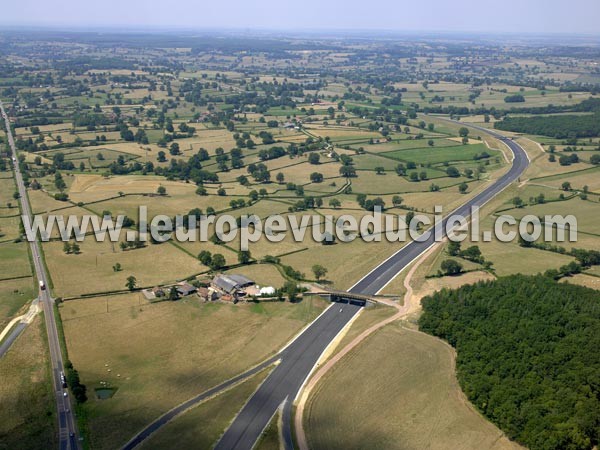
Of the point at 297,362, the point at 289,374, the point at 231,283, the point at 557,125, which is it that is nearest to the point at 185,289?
the point at 231,283

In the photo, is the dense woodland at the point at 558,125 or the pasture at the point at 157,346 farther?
the dense woodland at the point at 558,125

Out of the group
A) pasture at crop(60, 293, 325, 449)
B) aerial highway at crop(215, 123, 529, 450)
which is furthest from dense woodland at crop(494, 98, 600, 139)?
pasture at crop(60, 293, 325, 449)

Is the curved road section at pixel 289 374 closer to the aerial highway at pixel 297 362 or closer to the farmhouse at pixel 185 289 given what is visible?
the aerial highway at pixel 297 362

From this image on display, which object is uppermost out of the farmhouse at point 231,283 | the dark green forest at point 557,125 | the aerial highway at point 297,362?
the dark green forest at point 557,125

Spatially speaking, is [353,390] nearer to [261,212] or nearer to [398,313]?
[398,313]

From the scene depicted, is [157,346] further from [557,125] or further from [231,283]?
[557,125]

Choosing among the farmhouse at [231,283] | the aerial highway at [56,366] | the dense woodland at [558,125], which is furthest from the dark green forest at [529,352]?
the dense woodland at [558,125]

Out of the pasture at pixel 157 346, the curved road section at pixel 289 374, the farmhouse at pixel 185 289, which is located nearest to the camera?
the curved road section at pixel 289 374

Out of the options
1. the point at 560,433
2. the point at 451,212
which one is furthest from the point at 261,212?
the point at 560,433
